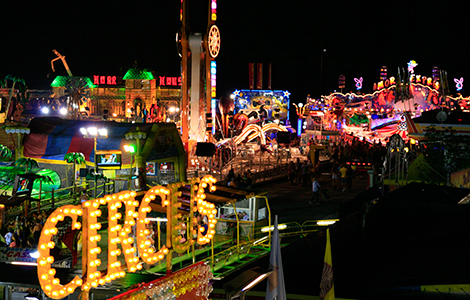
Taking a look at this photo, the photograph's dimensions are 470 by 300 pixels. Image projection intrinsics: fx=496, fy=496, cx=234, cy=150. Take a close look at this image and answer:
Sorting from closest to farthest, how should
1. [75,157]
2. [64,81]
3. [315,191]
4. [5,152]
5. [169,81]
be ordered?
[75,157] → [315,191] → [5,152] → [169,81] → [64,81]

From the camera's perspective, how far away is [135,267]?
6543 mm

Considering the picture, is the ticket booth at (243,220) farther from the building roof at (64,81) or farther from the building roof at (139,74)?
the building roof at (64,81)

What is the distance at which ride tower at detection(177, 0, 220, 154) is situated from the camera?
3472cm

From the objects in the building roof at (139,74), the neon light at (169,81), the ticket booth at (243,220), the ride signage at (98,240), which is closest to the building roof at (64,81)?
the building roof at (139,74)

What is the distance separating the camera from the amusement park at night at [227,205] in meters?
6.68

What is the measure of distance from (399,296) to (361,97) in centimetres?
3916

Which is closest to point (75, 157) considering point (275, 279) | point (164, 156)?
point (164, 156)

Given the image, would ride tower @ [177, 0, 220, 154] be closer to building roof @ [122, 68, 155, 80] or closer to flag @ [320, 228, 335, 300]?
flag @ [320, 228, 335, 300]

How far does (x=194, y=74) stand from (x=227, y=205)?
2190 centimetres

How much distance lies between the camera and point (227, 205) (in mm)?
14461

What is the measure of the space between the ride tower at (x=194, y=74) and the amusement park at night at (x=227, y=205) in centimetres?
11

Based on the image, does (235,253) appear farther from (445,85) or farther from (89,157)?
(445,85)

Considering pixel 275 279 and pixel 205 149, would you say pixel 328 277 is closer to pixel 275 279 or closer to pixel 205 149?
pixel 275 279

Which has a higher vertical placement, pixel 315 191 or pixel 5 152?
pixel 5 152
